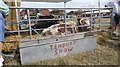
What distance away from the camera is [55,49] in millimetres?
6152

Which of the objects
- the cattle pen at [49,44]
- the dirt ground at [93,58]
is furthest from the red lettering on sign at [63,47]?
the dirt ground at [93,58]

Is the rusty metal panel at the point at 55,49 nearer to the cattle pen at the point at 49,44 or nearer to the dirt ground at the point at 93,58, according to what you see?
the cattle pen at the point at 49,44

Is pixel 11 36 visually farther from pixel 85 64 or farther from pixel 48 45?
pixel 85 64

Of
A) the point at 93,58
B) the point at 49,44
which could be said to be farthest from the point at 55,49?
the point at 93,58

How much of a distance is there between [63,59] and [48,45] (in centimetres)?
54

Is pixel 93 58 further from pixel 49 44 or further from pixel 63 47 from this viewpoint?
pixel 49 44

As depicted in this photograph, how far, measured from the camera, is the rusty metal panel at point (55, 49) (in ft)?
18.4

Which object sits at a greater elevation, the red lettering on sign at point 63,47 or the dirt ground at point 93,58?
the red lettering on sign at point 63,47

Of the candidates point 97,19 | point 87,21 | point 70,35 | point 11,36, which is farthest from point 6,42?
point 97,19

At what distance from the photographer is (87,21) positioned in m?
8.41

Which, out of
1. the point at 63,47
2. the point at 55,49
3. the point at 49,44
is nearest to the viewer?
the point at 49,44

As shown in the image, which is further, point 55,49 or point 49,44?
point 55,49

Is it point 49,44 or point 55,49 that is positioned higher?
point 49,44

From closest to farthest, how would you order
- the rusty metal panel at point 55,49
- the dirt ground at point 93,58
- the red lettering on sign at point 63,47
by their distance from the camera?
the rusty metal panel at point 55,49
the dirt ground at point 93,58
the red lettering on sign at point 63,47
